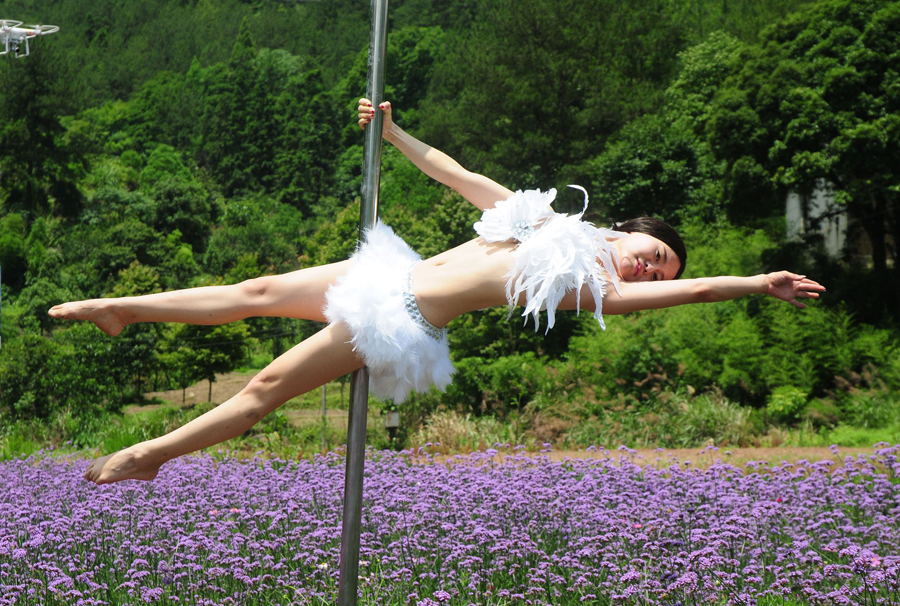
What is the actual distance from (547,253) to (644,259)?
511 mm

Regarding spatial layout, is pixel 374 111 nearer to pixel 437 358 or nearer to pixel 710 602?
pixel 437 358

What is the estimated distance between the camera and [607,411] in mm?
12875

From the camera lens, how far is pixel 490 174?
2570 cm

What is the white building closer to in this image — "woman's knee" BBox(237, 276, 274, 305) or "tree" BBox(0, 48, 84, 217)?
"woman's knee" BBox(237, 276, 274, 305)

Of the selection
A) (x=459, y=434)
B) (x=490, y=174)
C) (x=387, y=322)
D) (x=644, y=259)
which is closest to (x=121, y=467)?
(x=387, y=322)

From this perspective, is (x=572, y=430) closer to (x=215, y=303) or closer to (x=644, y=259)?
(x=644, y=259)

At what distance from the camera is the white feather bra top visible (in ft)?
9.98

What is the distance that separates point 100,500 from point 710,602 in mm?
3148

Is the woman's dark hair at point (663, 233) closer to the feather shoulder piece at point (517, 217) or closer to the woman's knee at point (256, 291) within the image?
the feather shoulder piece at point (517, 217)

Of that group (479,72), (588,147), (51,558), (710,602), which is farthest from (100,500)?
(479,72)

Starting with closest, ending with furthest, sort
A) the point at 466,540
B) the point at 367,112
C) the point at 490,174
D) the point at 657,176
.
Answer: the point at 367,112
the point at 466,540
the point at 657,176
the point at 490,174

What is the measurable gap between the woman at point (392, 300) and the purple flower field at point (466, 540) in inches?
33.5

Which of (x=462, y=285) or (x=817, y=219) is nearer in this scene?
(x=462, y=285)

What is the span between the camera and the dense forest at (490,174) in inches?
562
